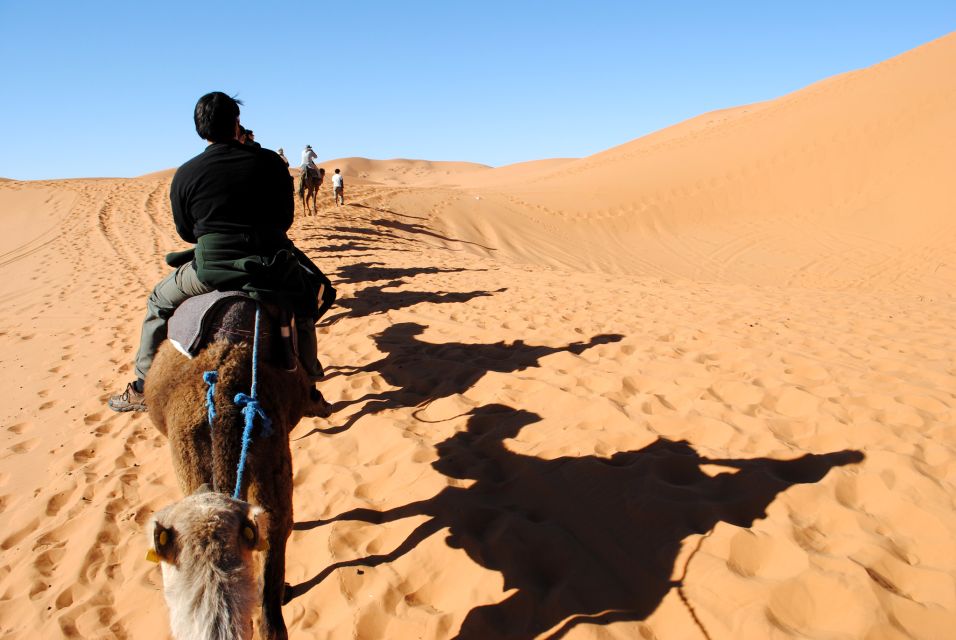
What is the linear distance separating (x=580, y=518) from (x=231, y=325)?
2.10m

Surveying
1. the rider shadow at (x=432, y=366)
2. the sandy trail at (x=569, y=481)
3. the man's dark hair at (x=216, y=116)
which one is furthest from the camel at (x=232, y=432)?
the rider shadow at (x=432, y=366)

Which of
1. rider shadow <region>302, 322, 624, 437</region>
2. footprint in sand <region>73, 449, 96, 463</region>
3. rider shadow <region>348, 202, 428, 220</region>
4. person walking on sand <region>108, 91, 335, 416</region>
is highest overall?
person walking on sand <region>108, 91, 335, 416</region>

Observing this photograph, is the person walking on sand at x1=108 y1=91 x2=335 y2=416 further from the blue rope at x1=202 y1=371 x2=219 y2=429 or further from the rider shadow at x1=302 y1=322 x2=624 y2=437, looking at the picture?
the rider shadow at x1=302 y1=322 x2=624 y2=437

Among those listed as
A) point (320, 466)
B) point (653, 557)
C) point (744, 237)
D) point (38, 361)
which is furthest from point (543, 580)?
point (744, 237)

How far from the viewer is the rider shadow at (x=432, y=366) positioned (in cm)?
517

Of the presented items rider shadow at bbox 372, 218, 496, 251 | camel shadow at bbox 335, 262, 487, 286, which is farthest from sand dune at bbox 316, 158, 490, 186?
camel shadow at bbox 335, 262, 487, 286

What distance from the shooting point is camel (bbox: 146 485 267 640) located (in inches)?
58.2

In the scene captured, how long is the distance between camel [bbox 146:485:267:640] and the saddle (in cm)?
103

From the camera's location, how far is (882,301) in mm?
8172

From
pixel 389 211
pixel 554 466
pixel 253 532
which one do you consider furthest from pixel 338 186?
pixel 253 532

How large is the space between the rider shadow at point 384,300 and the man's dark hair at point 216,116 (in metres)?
4.90

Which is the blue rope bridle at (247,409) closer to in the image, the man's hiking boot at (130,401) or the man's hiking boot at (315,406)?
the man's hiking boot at (315,406)

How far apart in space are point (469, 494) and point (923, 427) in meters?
3.03

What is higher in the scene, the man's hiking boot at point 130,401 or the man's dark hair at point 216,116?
the man's dark hair at point 216,116
